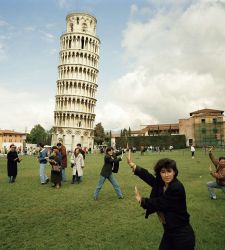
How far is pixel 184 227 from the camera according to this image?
3.23 m

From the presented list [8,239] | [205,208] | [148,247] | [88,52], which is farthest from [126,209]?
[88,52]

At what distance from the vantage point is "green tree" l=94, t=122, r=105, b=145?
98125 mm

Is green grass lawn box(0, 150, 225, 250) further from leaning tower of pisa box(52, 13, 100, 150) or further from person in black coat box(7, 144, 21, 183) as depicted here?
leaning tower of pisa box(52, 13, 100, 150)

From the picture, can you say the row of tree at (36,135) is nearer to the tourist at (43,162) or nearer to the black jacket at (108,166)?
the tourist at (43,162)

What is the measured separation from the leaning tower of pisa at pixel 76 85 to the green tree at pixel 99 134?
13012 millimetres

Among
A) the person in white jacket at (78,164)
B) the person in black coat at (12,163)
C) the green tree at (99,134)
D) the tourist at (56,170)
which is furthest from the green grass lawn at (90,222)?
the green tree at (99,134)

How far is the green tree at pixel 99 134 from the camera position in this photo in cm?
9812

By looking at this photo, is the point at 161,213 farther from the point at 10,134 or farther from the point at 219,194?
the point at 10,134

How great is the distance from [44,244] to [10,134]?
11156 centimetres

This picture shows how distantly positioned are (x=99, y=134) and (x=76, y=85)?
24.3 metres

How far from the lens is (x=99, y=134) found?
3907 inches

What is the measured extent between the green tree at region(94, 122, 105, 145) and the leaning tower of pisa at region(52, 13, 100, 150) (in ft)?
42.7

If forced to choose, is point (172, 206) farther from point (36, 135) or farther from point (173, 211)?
point (36, 135)

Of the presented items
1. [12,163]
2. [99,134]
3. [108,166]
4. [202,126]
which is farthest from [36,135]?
[108,166]
